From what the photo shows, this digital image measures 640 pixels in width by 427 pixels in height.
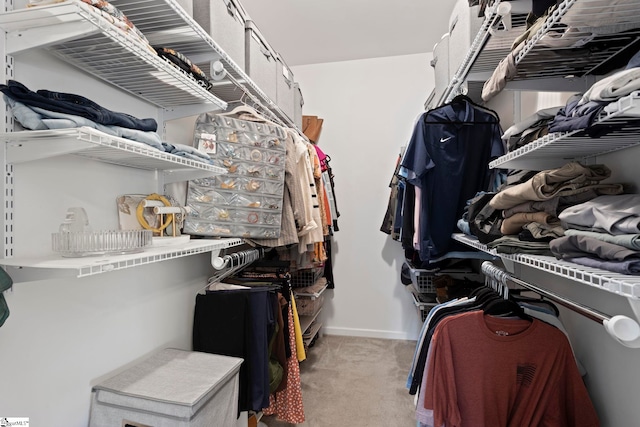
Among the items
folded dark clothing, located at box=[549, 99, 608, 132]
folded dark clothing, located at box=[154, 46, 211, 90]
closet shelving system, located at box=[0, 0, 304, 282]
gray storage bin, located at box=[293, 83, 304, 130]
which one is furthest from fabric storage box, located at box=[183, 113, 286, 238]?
folded dark clothing, located at box=[549, 99, 608, 132]

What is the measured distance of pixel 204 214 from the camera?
5.31 feet

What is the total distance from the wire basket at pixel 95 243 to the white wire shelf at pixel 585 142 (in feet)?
4.07

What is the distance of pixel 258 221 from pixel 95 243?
873mm

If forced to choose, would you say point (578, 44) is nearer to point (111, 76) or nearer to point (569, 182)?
point (569, 182)

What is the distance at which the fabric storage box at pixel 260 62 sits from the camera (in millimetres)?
1841

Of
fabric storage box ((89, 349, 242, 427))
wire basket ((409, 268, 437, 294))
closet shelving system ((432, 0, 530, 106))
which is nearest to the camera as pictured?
fabric storage box ((89, 349, 242, 427))

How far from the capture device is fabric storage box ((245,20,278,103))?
6.04 ft

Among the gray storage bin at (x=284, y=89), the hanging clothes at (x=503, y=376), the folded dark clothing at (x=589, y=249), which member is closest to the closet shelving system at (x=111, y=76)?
the gray storage bin at (x=284, y=89)

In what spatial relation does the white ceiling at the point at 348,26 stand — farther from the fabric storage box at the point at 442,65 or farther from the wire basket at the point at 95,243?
the wire basket at the point at 95,243

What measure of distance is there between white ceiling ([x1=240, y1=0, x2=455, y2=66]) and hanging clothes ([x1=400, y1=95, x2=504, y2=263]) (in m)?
1.25

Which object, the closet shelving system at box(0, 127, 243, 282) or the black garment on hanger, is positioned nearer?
the closet shelving system at box(0, 127, 243, 282)

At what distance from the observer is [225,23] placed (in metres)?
1.56

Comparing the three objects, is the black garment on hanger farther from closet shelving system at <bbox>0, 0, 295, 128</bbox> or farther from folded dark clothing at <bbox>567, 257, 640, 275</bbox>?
folded dark clothing at <bbox>567, 257, 640, 275</bbox>

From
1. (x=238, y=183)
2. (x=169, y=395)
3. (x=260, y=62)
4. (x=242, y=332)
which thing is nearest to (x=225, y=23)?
(x=260, y=62)
